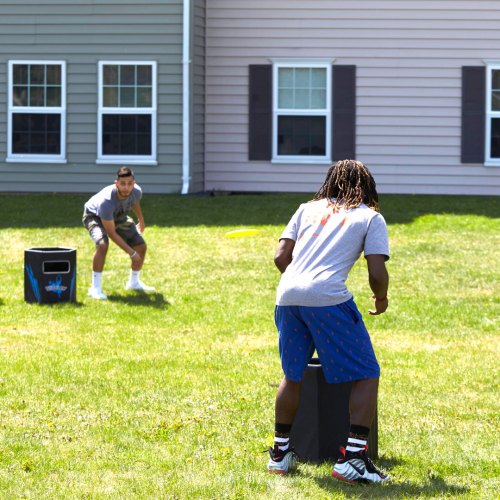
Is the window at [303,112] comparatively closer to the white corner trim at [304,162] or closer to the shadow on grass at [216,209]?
the white corner trim at [304,162]

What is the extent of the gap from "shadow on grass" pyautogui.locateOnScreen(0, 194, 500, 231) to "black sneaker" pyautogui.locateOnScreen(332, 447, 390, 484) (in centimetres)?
854

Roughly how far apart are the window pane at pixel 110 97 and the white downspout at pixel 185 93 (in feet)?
4.27

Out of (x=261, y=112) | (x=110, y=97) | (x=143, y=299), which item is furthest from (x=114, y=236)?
(x=261, y=112)

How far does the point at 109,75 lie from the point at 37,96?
1414 millimetres

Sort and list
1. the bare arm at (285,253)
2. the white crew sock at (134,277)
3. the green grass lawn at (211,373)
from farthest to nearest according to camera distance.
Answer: the white crew sock at (134,277)
the bare arm at (285,253)
the green grass lawn at (211,373)

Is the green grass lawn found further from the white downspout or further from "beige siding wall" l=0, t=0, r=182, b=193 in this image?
"beige siding wall" l=0, t=0, r=182, b=193

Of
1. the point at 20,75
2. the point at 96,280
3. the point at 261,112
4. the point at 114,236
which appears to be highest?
the point at 20,75

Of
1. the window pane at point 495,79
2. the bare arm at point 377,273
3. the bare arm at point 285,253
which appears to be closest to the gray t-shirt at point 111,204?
the bare arm at point 285,253

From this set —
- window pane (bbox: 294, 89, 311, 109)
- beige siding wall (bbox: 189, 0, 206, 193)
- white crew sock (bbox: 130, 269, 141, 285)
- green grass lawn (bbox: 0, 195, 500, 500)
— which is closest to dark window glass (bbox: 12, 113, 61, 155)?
beige siding wall (bbox: 189, 0, 206, 193)

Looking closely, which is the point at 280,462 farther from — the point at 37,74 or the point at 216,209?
the point at 37,74

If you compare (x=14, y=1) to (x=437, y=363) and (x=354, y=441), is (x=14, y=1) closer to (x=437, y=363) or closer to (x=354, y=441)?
(x=437, y=363)

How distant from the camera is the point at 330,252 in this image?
4.16 m

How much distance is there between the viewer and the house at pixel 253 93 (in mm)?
15297

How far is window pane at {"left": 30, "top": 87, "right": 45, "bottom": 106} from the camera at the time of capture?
15484 millimetres
